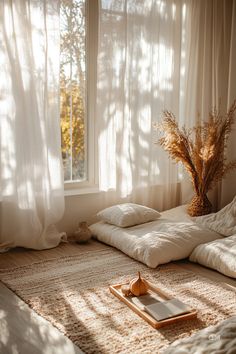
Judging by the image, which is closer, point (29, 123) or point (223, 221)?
point (29, 123)

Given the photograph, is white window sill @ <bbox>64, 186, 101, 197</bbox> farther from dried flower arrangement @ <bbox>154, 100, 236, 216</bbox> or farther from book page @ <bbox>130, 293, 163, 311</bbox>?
book page @ <bbox>130, 293, 163, 311</bbox>

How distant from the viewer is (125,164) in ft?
12.2

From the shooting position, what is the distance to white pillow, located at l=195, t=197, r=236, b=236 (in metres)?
3.30

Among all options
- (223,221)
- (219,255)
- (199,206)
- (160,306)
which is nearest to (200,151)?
(199,206)

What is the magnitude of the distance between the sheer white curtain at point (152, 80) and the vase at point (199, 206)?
31 cm

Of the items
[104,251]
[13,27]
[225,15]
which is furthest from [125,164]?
[225,15]

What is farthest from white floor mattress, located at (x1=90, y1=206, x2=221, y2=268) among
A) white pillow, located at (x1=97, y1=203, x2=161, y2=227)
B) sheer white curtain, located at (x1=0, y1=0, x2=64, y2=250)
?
sheer white curtain, located at (x1=0, y1=0, x2=64, y2=250)

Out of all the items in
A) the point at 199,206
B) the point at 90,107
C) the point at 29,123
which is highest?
the point at 90,107

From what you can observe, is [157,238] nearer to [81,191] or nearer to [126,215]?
[126,215]

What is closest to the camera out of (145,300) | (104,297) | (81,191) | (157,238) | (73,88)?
(145,300)

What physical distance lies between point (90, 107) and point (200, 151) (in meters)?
1.01

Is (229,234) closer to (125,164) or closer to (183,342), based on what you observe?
(125,164)

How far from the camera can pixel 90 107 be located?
3.65m

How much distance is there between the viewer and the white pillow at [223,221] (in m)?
3.30
